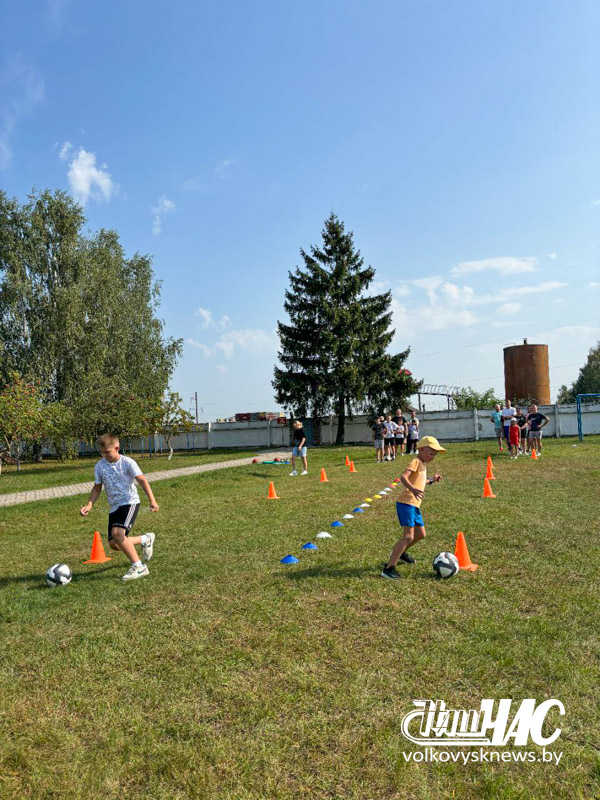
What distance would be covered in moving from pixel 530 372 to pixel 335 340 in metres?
19.7

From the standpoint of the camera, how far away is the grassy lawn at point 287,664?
2.70m

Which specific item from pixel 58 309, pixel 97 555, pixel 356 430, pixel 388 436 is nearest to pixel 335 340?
pixel 356 430

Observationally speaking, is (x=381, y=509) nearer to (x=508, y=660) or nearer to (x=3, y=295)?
(x=508, y=660)

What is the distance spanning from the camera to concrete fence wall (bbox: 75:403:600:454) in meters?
32.8

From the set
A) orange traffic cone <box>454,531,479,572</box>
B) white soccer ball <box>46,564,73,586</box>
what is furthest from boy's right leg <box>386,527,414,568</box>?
white soccer ball <box>46,564,73,586</box>

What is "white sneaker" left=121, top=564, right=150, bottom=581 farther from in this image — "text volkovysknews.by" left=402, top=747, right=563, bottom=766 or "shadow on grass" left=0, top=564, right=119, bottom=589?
"text volkovysknews.by" left=402, top=747, right=563, bottom=766

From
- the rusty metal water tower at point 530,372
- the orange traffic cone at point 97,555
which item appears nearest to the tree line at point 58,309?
the orange traffic cone at point 97,555

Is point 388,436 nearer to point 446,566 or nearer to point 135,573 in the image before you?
point 446,566

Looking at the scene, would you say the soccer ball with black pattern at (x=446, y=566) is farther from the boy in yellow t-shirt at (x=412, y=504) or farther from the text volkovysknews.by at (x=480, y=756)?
the text volkovysknews.by at (x=480, y=756)

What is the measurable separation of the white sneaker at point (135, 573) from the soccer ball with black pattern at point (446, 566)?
10.4ft

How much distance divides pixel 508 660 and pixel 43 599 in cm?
434

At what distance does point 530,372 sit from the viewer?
142ft

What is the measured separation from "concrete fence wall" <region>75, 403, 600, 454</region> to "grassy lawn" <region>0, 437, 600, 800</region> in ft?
85.7

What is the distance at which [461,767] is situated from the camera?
2783 mm
